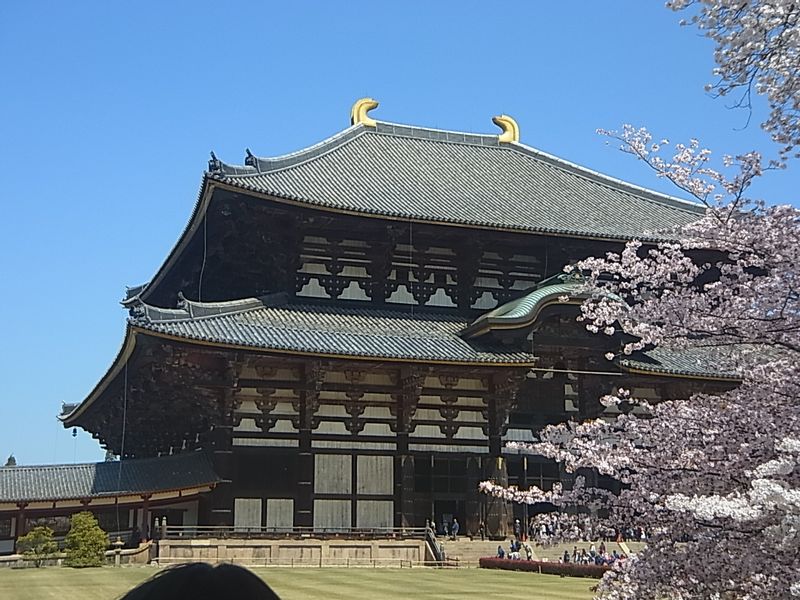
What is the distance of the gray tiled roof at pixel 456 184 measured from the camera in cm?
3025

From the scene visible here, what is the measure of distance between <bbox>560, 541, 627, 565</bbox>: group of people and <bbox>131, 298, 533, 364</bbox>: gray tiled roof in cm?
551

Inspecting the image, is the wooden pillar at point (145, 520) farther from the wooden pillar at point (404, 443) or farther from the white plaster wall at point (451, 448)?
the white plaster wall at point (451, 448)

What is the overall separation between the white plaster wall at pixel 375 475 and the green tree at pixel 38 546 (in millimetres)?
9021

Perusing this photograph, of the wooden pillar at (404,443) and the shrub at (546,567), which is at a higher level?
the wooden pillar at (404,443)

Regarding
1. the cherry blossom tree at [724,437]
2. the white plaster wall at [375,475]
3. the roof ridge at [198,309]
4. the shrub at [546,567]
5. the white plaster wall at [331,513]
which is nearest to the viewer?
the cherry blossom tree at [724,437]

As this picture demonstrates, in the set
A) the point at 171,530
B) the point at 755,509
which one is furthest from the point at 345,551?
the point at 755,509

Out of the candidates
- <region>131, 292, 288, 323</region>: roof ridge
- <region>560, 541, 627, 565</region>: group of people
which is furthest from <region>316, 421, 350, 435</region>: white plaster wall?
<region>560, 541, 627, 565</region>: group of people

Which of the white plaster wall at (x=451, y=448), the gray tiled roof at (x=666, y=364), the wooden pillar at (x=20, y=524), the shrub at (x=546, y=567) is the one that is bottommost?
the shrub at (x=546, y=567)

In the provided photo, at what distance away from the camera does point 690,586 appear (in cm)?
880

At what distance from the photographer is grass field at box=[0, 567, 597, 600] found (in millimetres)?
17812

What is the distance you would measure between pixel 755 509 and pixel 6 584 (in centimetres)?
1823

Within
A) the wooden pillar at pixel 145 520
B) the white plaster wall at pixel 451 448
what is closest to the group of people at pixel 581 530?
the white plaster wall at pixel 451 448

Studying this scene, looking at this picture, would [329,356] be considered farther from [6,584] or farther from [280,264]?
[6,584]

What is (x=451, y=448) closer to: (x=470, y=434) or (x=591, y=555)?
(x=470, y=434)
